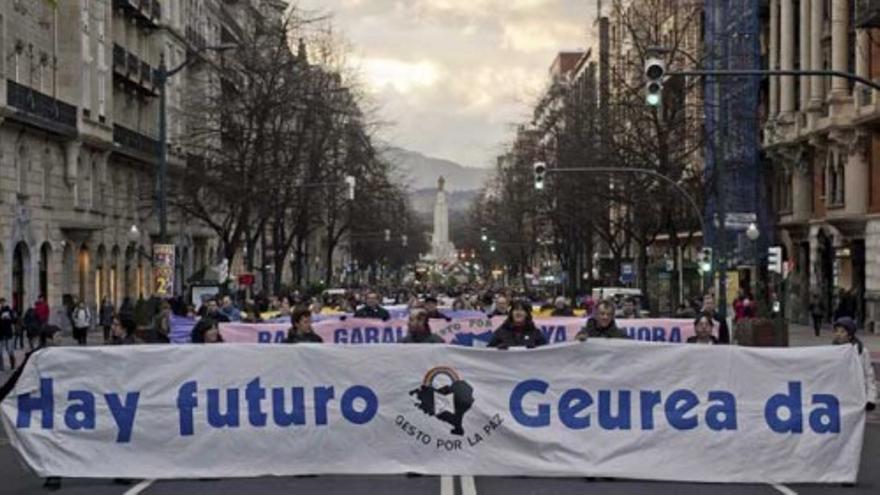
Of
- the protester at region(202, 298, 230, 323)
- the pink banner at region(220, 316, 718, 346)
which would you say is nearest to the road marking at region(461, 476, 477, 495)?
the protester at region(202, 298, 230, 323)

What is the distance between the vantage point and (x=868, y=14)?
4056 cm

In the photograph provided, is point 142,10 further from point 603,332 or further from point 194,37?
point 603,332

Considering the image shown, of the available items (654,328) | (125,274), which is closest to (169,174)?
(125,274)

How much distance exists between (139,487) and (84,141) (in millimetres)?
41542

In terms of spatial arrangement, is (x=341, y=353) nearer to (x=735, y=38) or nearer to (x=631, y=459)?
(x=631, y=459)

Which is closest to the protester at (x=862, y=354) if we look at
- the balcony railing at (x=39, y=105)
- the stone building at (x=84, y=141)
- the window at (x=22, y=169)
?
the stone building at (x=84, y=141)

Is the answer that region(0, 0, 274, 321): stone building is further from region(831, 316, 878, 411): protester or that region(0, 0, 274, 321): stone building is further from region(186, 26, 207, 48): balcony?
region(831, 316, 878, 411): protester

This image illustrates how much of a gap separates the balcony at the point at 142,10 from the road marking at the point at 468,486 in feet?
159

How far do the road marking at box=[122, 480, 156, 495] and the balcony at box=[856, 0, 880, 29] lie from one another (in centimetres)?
2900

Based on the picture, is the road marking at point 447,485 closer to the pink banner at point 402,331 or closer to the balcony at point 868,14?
the pink banner at point 402,331

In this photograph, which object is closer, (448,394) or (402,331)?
(448,394)

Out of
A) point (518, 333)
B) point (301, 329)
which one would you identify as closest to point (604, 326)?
point (518, 333)

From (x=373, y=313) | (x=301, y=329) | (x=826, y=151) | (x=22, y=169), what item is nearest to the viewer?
(x=301, y=329)

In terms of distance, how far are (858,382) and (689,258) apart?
72891 mm
